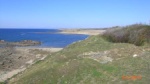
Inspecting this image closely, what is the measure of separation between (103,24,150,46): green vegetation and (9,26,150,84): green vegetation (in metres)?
3.27

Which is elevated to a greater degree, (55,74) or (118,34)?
(118,34)

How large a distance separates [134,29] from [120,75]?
12.2m

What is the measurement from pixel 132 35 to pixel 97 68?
407 inches

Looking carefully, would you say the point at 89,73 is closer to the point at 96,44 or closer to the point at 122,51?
the point at 122,51

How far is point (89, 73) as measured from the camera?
18828 millimetres

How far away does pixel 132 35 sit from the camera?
28.5 m

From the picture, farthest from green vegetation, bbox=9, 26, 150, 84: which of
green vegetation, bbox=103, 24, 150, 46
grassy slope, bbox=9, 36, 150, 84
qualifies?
green vegetation, bbox=103, 24, 150, 46

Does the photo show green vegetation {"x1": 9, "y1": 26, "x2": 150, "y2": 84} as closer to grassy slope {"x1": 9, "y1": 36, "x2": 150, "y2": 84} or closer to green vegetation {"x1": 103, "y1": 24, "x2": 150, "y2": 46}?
grassy slope {"x1": 9, "y1": 36, "x2": 150, "y2": 84}

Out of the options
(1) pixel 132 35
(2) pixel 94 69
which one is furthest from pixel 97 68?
(1) pixel 132 35

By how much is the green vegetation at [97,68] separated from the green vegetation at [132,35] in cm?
327

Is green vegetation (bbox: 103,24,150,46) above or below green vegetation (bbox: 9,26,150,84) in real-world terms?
above

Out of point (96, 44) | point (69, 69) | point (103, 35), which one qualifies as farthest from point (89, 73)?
point (103, 35)

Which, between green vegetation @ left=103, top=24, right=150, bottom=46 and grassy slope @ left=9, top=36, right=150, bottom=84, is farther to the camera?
green vegetation @ left=103, top=24, right=150, bottom=46

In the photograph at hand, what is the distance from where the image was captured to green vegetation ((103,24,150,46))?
26.9 metres
